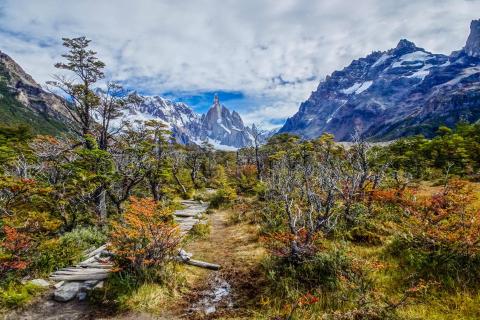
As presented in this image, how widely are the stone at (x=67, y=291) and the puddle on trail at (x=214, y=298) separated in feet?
10.0

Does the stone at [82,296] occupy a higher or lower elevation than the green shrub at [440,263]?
lower

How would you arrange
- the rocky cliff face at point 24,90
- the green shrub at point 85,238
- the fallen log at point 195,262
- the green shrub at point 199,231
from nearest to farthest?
the fallen log at point 195,262 → the green shrub at point 85,238 → the green shrub at point 199,231 → the rocky cliff face at point 24,90

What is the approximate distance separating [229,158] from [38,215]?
6635cm

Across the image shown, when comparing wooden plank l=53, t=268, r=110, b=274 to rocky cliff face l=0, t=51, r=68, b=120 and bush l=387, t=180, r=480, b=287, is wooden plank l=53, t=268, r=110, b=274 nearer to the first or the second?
bush l=387, t=180, r=480, b=287

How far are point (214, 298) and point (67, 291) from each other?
12.0 feet

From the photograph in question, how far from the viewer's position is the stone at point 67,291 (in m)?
6.90

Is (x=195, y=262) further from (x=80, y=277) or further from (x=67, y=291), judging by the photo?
(x=67, y=291)

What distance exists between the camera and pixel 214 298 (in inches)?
282

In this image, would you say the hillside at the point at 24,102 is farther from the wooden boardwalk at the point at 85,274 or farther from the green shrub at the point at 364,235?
the green shrub at the point at 364,235

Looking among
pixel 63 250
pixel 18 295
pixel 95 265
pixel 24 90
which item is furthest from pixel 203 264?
pixel 24 90

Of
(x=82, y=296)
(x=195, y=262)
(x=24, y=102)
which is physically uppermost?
(x=24, y=102)

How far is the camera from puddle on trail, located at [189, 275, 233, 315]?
21.6ft

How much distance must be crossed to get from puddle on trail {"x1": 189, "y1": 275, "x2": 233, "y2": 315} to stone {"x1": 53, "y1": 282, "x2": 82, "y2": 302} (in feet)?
10.0

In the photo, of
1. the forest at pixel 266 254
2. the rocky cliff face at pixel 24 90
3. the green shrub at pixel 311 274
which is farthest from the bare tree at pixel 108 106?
the rocky cliff face at pixel 24 90
